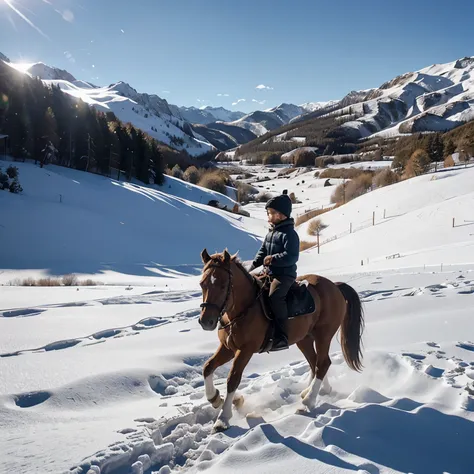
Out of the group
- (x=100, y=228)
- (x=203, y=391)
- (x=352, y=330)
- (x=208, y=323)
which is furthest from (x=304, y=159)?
(x=208, y=323)

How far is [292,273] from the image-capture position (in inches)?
182

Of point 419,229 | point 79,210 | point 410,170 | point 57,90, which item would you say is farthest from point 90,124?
point 410,170

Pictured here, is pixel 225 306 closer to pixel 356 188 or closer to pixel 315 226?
pixel 315 226

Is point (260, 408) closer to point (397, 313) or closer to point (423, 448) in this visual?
point (423, 448)

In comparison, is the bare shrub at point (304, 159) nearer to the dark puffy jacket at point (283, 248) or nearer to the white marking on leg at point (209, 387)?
the dark puffy jacket at point (283, 248)

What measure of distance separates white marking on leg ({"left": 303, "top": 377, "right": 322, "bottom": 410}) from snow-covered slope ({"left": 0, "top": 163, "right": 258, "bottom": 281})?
20730mm

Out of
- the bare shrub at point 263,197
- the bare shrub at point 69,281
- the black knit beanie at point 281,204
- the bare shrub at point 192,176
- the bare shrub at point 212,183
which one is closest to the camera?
the black knit beanie at point 281,204

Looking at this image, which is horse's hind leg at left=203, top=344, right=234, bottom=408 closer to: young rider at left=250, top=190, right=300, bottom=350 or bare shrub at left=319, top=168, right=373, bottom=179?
young rider at left=250, top=190, right=300, bottom=350

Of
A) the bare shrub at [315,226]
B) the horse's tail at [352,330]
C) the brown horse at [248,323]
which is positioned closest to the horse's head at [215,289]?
the brown horse at [248,323]

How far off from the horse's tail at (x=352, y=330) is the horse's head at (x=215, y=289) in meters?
2.13

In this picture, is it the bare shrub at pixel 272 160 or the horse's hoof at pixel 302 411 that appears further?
the bare shrub at pixel 272 160

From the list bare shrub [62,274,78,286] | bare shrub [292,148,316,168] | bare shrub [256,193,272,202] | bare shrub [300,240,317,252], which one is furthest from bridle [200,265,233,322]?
bare shrub [292,148,316,168]

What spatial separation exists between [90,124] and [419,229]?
42136 millimetres

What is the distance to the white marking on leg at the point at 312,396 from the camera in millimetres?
4254
